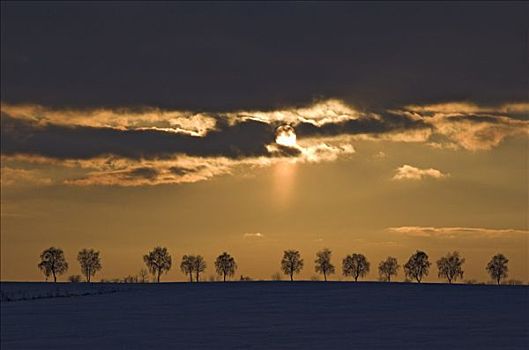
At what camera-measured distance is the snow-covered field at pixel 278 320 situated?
35938mm

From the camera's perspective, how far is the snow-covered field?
3594 centimetres

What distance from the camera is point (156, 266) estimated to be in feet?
483

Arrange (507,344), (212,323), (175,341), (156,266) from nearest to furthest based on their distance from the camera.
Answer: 1. (507,344)
2. (175,341)
3. (212,323)
4. (156,266)

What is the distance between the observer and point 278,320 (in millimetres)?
46500

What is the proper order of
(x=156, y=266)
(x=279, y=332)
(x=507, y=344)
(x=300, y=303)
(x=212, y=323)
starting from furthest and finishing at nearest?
(x=156, y=266) < (x=300, y=303) < (x=212, y=323) < (x=279, y=332) < (x=507, y=344)

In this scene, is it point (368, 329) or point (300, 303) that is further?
point (300, 303)

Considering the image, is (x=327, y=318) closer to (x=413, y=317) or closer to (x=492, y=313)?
(x=413, y=317)

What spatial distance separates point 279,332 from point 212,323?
644cm

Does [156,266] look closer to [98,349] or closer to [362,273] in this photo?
[362,273]

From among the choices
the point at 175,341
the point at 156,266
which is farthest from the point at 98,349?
the point at 156,266

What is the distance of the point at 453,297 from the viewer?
63750 millimetres

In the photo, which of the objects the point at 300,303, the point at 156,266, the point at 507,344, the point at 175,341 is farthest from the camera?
the point at 156,266

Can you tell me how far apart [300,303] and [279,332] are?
68.3 feet

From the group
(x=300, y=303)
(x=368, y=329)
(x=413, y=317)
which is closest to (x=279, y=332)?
(x=368, y=329)
